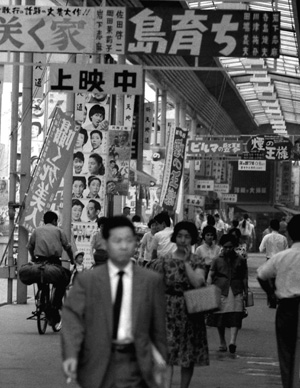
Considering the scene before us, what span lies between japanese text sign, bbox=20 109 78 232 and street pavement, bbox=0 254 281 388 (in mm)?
1706

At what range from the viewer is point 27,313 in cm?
1700

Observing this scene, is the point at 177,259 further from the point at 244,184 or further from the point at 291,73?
the point at 244,184

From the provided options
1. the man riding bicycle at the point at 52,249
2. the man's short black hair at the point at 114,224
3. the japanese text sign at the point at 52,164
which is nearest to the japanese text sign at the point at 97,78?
the man riding bicycle at the point at 52,249

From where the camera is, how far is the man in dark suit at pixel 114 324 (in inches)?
218

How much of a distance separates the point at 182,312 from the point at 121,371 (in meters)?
3.40

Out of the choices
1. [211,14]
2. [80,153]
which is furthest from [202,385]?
[80,153]

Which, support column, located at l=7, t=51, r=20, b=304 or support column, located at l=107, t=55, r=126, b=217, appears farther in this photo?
support column, located at l=107, t=55, r=126, b=217

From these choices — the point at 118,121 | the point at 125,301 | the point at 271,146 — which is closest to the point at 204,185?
the point at 271,146

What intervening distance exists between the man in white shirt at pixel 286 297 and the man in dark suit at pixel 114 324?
298cm

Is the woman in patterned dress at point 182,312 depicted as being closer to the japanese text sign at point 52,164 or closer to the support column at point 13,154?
the japanese text sign at point 52,164

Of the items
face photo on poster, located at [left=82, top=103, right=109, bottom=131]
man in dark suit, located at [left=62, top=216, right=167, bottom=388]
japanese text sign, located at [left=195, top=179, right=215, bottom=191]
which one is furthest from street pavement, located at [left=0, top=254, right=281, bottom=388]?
japanese text sign, located at [left=195, top=179, right=215, bottom=191]

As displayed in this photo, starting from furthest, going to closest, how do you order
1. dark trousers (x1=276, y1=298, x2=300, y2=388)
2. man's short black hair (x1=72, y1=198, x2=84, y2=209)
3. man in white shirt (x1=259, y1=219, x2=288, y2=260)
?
man in white shirt (x1=259, y1=219, x2=288, y2=260) < man's short black hair (x1=72, y1=198, x2=84, y2=209) < dark trousers (x1=276, y1=298, x2=300, y2=388)

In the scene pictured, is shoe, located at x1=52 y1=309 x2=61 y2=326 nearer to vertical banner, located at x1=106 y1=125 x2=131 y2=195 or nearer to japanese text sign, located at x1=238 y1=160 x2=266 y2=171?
vertical banner, located at x1=106 y1=125 x2=131 y2=195

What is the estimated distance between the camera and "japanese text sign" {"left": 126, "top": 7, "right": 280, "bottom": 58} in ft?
46.2
